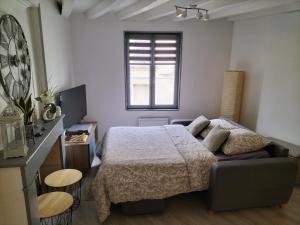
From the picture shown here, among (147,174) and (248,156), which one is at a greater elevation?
(248,156)

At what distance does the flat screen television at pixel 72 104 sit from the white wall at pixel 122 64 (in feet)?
1.94

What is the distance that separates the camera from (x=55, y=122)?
244 centimetres

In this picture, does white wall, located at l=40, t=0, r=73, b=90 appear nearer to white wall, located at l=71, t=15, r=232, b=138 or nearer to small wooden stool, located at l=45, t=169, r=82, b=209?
white wall, located at l=71, t=15, r=232, b=138

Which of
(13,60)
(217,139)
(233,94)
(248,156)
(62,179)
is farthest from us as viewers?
(233,94)

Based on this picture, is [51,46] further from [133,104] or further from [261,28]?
[261,28]

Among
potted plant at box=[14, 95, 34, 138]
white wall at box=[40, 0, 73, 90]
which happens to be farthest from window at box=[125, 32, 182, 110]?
potted plant at box=[14, 95, 34, 138]

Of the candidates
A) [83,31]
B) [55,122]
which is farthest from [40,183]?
[83,31]

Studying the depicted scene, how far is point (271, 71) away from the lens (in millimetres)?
3695

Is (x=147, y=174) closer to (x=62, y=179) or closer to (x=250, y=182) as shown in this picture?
(x=62, y=179)

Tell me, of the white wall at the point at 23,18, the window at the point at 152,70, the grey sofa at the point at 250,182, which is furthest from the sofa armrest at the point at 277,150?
the white wall at the point at 23,18

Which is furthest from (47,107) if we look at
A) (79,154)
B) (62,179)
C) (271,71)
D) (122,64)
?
(271,71)

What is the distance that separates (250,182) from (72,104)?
9.02ft

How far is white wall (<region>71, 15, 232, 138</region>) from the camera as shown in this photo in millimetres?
4301

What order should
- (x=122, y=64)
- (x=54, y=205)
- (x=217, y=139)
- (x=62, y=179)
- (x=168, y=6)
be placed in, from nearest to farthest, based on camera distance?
(x=54, y=205), (x=62, y=179), (x=217, y=139), (x=168, y=6), (x=122, y=64)
